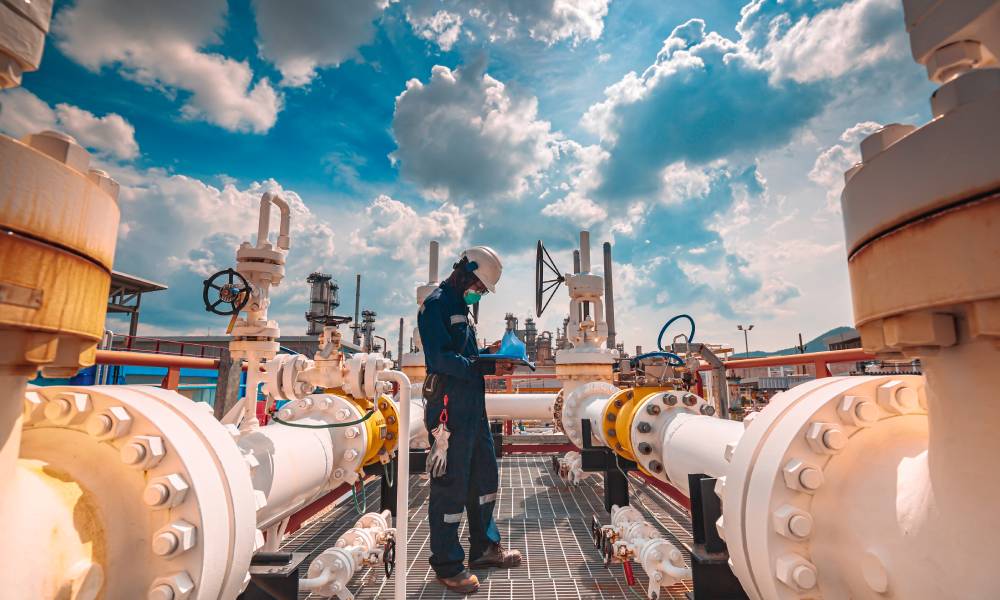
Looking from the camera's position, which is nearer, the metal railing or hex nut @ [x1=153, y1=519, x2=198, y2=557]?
hex nut @ [x1=153, y1=519, x2=198, y2=557]

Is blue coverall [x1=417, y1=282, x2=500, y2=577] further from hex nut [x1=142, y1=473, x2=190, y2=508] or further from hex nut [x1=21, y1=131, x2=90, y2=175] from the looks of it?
hex nut [x1=21, y1=131, x2=90, y2=175]

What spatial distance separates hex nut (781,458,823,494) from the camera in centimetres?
99

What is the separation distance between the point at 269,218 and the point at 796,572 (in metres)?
2.94

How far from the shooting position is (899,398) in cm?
102

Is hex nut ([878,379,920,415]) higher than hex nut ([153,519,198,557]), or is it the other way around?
hex nut ([878,379,920,415])

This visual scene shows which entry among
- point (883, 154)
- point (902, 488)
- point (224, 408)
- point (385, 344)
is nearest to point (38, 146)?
point (883, 154)

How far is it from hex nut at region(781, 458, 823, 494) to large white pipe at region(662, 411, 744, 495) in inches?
23.5

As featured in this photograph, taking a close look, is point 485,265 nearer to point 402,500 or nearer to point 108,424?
point 402,500

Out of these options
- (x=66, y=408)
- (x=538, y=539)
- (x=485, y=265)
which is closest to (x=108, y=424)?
(x=66, y=408)

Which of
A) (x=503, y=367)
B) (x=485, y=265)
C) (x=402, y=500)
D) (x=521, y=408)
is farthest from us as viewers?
(x=521, y=408)

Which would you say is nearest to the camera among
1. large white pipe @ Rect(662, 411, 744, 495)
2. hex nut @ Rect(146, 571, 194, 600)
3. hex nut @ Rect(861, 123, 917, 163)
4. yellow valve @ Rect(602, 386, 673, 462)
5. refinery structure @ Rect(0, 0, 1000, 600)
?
refinery structure @ Rect(0, 0, 1000, 600)

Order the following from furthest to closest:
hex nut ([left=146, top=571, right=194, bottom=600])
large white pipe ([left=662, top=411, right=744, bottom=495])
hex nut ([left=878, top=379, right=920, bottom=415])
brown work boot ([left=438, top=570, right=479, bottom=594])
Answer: brown work boot ([left=438, top=570, right=479, bottom=594]), large white pipe ([left=662, top=411, right=744, bottom=495]), hex nut ([left=878, top=379, right=920, bottom=415]), hex nut ([left=146, top=571, right=194, bottom=600])

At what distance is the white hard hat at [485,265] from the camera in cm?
263

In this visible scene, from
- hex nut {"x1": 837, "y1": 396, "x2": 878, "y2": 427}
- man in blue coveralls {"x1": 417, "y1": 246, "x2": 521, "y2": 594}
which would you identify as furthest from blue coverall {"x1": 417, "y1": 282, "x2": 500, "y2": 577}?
hex nut {"x1": 837, "y1": 396, "x2": 878, "y2": 427}
